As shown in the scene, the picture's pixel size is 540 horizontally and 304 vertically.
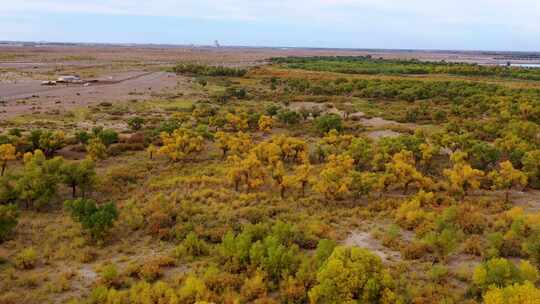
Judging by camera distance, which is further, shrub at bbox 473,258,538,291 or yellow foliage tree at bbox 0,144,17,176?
yellow foliage tree at bbox 0,144,17,176

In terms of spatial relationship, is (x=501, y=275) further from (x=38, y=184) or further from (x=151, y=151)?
(x=151, y=151)

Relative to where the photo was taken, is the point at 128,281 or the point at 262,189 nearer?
the point at 128,281

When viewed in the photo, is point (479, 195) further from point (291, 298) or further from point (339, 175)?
point (291, 298)

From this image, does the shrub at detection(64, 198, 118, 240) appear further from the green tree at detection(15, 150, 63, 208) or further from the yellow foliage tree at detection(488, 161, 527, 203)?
the yellow foliage tree at detection(488, 161, 527, 203)

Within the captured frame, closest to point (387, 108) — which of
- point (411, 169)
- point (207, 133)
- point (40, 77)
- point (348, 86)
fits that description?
point (348, 86)

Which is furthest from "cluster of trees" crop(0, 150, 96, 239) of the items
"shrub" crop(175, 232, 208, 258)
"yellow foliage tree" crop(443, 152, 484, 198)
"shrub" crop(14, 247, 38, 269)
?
"yellow foliage tree" crop(443, 152, 484, 198)
